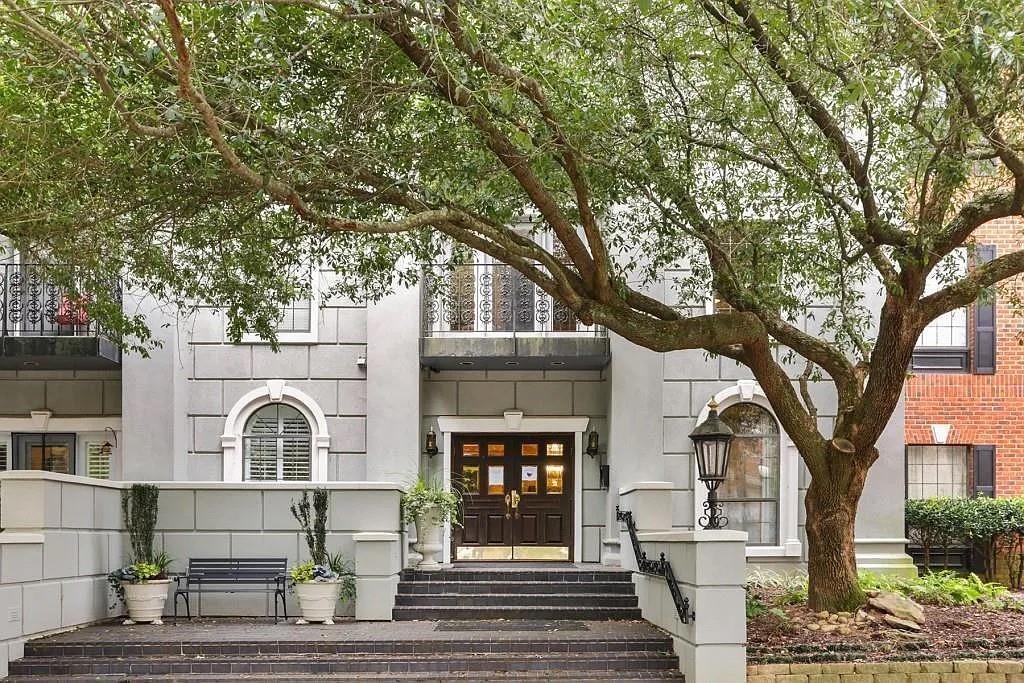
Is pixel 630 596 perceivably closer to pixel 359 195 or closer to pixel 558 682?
pixel 558 682

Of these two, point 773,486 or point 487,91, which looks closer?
point 487,91

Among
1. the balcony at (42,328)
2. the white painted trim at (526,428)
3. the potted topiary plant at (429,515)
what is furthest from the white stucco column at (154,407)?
the white painted trim at (526,428)

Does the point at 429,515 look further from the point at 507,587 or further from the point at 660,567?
the point at 660,567

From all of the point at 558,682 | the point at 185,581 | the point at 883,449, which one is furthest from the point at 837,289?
the point at 185,581

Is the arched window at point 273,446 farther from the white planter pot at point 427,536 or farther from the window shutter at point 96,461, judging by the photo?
the white planter pot at point 427,536

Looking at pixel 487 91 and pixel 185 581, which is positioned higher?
pixel 487 91

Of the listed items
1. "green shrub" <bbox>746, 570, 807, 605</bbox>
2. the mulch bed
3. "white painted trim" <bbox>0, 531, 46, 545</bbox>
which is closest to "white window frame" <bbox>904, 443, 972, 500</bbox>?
"green shrub" <bbox>746, 570, 807, 605</bbox>

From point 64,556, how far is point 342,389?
5.59m

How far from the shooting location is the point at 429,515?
17766mm

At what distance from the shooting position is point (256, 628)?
1544cm

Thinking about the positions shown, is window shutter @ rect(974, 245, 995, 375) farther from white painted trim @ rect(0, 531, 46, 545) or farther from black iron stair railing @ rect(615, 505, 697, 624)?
white painted trim @ rect(0, 531, 46, 545)

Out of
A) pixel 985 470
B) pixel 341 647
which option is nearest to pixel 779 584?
pixel 985 470

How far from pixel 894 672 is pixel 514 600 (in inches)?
200

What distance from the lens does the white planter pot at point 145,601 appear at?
15.8 meters
